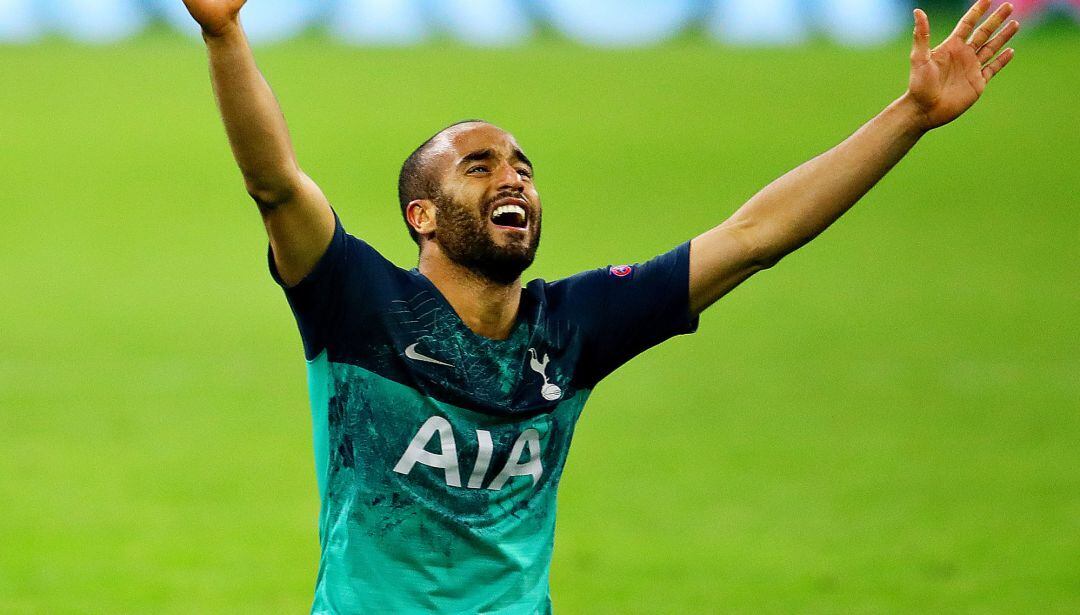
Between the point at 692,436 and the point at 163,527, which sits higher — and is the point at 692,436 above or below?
above

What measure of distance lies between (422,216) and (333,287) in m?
0.48

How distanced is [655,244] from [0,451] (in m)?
9.68

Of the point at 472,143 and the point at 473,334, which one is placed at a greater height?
the point at 472,143

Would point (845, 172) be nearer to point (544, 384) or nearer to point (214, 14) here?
point (544, 384)

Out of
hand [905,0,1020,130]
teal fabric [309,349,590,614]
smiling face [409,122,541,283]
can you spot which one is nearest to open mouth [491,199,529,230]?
smiling face [409,122,541,283]

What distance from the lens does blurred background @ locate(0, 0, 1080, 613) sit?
32.4ft

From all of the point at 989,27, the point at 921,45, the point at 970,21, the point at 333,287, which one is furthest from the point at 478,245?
the point at 989,27

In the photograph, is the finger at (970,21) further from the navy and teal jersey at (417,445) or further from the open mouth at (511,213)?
the navy and teal jersey at (417,445)

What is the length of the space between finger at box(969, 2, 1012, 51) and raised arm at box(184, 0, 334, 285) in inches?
76.9

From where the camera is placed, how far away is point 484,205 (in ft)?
15.1

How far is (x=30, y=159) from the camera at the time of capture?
948 inches

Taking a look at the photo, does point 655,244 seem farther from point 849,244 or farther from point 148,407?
point 148,407

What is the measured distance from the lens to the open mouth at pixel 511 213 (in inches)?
180

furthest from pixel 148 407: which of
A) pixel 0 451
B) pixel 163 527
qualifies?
pixel 163 527
